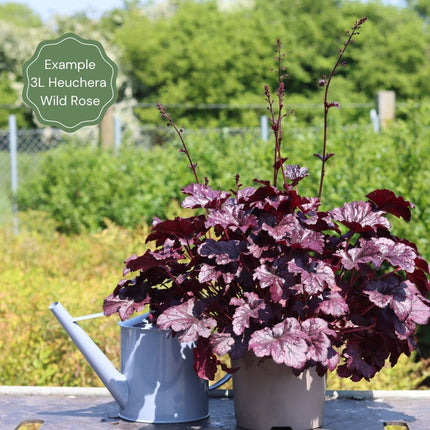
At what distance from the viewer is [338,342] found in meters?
1.73

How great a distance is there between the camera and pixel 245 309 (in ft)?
5.27

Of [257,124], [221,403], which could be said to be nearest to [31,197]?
[221,403]

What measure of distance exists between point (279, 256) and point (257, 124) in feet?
59.4

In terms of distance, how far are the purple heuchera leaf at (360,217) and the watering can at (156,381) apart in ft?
1.68

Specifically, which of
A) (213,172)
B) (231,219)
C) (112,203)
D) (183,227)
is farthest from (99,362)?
(112,203)

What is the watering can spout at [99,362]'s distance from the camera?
1857 millimetres

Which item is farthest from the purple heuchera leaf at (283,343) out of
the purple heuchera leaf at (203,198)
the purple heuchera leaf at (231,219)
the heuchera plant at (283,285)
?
the purple heuchera leaf at (203,198)

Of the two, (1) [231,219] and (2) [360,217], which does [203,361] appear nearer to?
(1) [231,219]

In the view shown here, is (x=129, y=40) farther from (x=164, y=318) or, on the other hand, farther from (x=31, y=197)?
(x=164, y=318)

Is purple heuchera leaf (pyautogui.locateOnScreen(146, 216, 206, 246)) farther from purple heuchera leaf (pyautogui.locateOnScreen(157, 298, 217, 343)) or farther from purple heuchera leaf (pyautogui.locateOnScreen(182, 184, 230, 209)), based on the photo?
Result: purple heuchera leaf (pyautogui.locateOnScreen(157, 298, 217, 343))

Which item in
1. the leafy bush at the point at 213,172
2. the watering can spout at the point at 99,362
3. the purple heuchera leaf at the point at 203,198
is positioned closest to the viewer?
the purple heuchera leaf at the point at 203,198

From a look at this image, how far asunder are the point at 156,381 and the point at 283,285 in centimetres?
47

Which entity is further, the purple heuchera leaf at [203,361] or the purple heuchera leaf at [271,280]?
the purple heuchera leaf at [203,361]

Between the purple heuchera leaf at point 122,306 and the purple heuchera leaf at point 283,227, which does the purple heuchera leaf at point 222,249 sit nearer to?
the purple heuchera leaf at point 283,227
